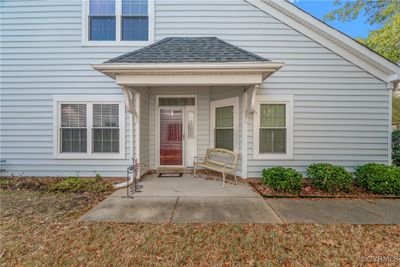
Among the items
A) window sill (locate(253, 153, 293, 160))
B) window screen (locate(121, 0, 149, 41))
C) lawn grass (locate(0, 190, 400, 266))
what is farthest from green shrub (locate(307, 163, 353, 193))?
window screen (locate(121, 0, 149, 41))

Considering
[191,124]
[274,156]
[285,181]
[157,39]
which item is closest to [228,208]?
[285,181]

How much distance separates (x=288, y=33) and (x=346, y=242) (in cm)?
545

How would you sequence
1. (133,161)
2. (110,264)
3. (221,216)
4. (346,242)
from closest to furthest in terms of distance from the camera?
(110,264) → (346,242) → (221,216) → (133,161)

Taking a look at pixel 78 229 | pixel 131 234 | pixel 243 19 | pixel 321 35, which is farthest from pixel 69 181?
pixel 321 35

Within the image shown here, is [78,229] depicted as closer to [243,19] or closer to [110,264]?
[110,264]

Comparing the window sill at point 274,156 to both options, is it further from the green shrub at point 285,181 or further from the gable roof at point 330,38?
the gable roof at point 330,38

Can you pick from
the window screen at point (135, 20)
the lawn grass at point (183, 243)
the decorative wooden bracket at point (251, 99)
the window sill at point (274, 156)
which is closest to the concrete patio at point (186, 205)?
the lawn grass at point (183, 243)

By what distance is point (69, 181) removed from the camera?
525cm

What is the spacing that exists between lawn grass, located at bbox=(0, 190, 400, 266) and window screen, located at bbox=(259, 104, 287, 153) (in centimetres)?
280

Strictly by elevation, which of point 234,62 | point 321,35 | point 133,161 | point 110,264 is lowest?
point 110,264

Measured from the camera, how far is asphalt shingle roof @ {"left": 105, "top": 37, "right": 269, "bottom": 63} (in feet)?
15.4

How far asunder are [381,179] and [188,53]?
18.8 feet

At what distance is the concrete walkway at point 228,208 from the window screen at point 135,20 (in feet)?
14.8

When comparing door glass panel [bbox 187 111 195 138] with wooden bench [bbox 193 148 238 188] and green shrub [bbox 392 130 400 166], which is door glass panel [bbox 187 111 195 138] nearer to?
wooden bench [bbox 193 148 238 188]
